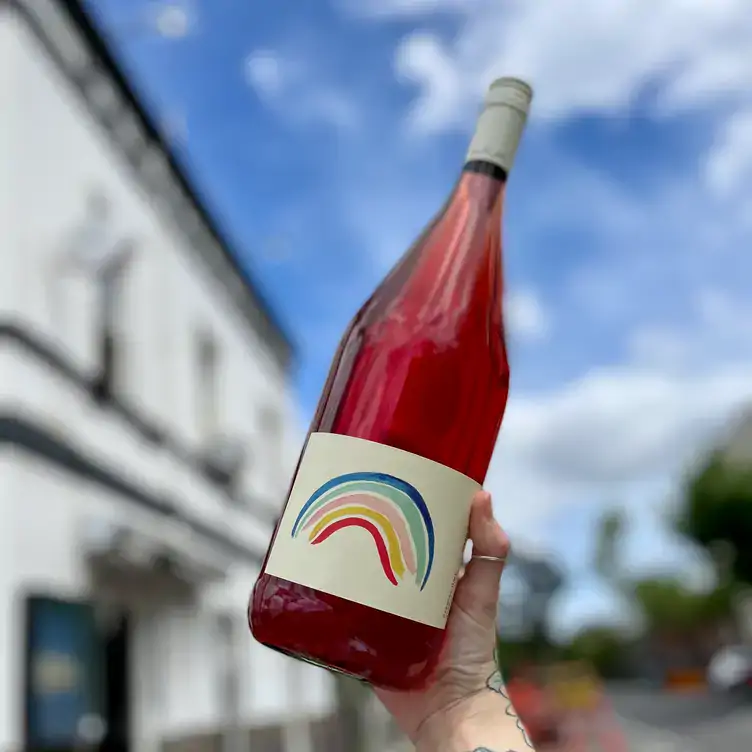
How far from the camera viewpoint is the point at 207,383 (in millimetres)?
13070

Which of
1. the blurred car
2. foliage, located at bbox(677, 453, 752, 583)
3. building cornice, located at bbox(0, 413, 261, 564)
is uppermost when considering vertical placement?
foliage, located at bbox(677, 453, 752, 583)

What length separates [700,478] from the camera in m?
28.7

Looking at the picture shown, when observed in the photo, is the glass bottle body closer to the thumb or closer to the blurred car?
the thumb

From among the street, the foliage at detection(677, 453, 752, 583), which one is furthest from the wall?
the foliage at detection(677, 453, 752, 583)

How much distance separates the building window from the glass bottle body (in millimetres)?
10425

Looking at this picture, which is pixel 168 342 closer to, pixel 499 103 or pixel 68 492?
pixel 68 492

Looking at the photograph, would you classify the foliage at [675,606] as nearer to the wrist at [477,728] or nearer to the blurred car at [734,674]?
the blurred car at [734,674]

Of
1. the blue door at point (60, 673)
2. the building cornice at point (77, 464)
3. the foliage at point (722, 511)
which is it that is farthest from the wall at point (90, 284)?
the foliage at point (722, 511)

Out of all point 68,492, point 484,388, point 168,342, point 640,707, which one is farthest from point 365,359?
point 640,707

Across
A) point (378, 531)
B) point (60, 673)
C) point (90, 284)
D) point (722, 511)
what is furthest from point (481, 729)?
point (722, 511)

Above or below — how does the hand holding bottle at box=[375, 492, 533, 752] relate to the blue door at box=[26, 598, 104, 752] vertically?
below

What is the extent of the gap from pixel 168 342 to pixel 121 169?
1.96 meters

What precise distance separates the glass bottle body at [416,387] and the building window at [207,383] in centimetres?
1042

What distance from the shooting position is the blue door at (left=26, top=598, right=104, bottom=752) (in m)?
7.08
